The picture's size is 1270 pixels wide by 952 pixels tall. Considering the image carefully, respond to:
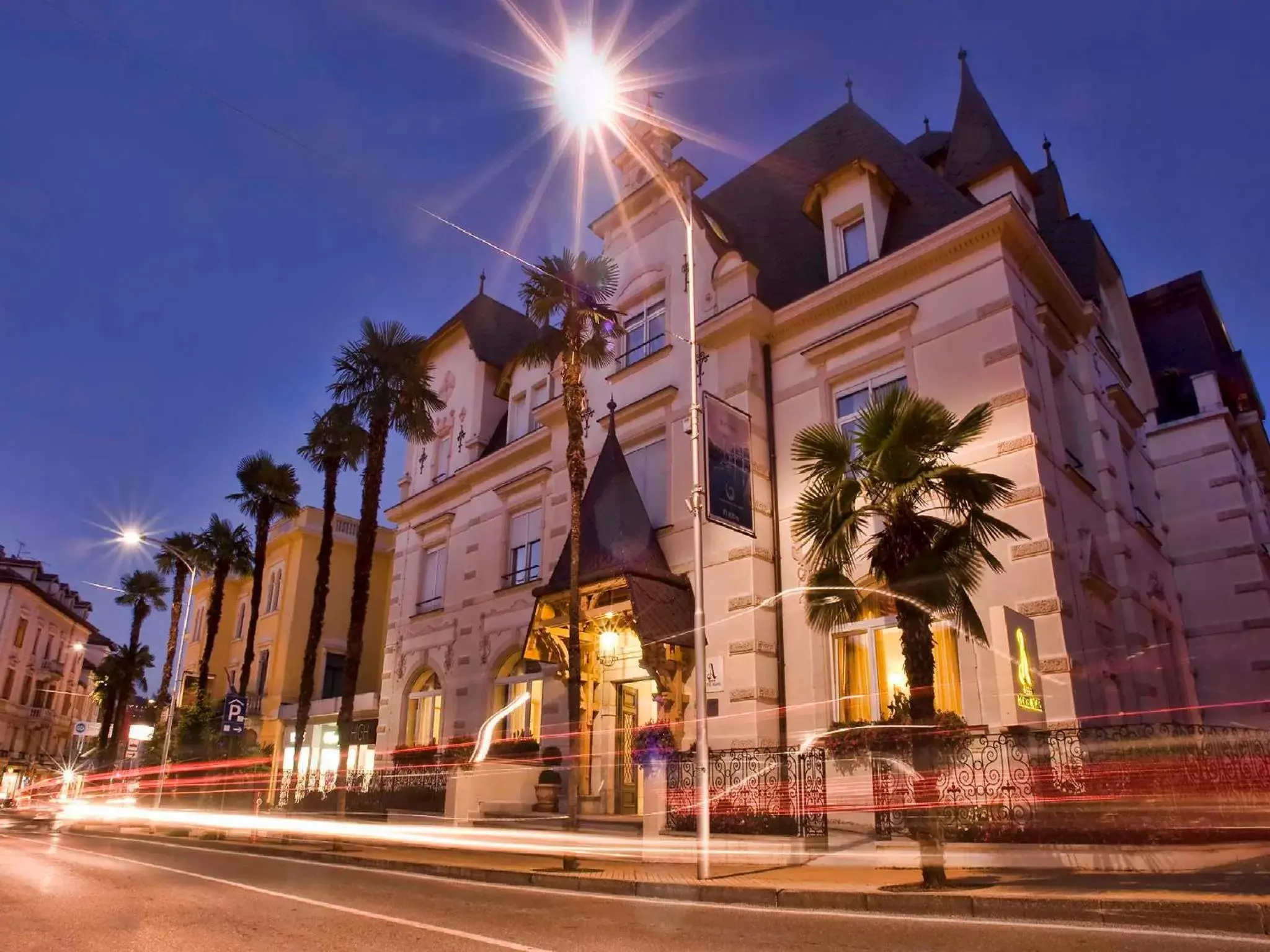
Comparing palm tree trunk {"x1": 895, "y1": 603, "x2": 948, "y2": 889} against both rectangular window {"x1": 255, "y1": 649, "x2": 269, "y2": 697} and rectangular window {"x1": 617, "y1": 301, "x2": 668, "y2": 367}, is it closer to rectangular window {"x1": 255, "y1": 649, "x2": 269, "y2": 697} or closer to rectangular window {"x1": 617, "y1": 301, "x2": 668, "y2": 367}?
rectangular window {"x1": 617, "y1": 301, "x2": 668, "y2": 367}

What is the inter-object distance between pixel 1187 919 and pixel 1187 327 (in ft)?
78.7

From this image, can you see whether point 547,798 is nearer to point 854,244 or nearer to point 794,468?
point 794,468

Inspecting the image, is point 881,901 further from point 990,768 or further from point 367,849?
point 367,849

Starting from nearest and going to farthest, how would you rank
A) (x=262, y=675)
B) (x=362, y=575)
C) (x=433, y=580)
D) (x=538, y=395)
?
(x=362, y=575) < (x=538, y=395) < (x=433, y=580) < (x=262, y=675)

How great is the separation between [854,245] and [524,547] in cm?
1302

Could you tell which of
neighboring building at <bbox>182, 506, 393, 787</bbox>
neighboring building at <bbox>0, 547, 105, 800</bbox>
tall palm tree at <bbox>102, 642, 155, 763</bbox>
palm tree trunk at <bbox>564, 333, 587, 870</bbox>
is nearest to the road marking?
palm tree trunk at <bbox>564, 333, 587, 870</bbox>

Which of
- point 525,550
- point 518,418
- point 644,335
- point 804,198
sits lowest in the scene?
point 525,550

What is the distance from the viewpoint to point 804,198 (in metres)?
22.6

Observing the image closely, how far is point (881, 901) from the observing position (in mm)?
9180

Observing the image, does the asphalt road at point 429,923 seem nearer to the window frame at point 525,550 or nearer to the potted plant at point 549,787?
the potted plant at point 549,787

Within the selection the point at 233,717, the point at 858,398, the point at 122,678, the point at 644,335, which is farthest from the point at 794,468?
the point at 122,678

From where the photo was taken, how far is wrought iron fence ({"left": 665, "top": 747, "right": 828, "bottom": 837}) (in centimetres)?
1371

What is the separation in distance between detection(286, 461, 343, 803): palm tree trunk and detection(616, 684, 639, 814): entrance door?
8.58 metres

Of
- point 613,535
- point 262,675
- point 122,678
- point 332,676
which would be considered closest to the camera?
point 613,535
